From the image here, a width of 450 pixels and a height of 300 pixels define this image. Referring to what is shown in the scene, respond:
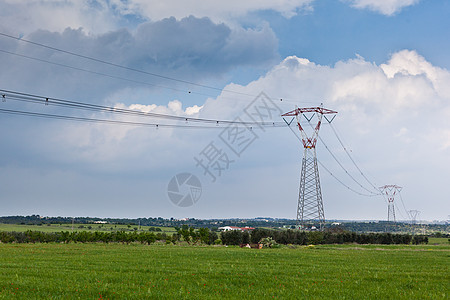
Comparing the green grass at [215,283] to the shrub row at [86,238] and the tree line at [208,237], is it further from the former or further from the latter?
the tree line at [208,237]

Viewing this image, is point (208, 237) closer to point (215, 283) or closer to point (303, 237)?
point (303, 237)

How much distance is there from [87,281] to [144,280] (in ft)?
8.48

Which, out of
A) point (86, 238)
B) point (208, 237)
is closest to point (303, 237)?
point (208, 237)

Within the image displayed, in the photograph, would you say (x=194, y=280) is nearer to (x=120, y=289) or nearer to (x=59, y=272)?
(x=120, y=289)

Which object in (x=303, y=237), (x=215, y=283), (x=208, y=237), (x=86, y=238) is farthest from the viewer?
(x=303, y=237)

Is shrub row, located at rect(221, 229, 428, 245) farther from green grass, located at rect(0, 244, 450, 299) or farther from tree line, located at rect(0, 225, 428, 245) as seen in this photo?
green grass, located at rect(0, 244, 450, 299)

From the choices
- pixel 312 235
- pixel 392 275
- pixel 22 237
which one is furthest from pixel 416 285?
pixel 22 237

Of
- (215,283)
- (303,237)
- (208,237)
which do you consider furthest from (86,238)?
(215,283)

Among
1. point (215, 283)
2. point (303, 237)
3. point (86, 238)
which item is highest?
point (215, 283)

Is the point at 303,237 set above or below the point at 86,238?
above

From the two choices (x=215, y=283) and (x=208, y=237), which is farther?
(x=208, y=237)

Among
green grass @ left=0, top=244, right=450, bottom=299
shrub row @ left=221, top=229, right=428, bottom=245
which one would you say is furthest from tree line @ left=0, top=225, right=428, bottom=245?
green grass @ left=0, top=244, right=450, bottom=299

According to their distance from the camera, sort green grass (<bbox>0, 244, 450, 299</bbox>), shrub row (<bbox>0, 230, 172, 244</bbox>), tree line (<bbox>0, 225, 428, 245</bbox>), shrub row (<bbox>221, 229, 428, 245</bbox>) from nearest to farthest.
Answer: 1. green grass (<bbox>0, 244, 450, 299</bbox>)
2. shrub row (<bbox>0, 230, 172, 244</bbox>)
3. tree line (<bbox>0, 225, 428, 245</bbox>)
4. shrub row (<bbox>221, 229, 428, 245</bbox>)

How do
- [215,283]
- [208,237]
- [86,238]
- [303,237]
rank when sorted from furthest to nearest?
[303,237] < [208,237] < [86,238] < [215,283]
